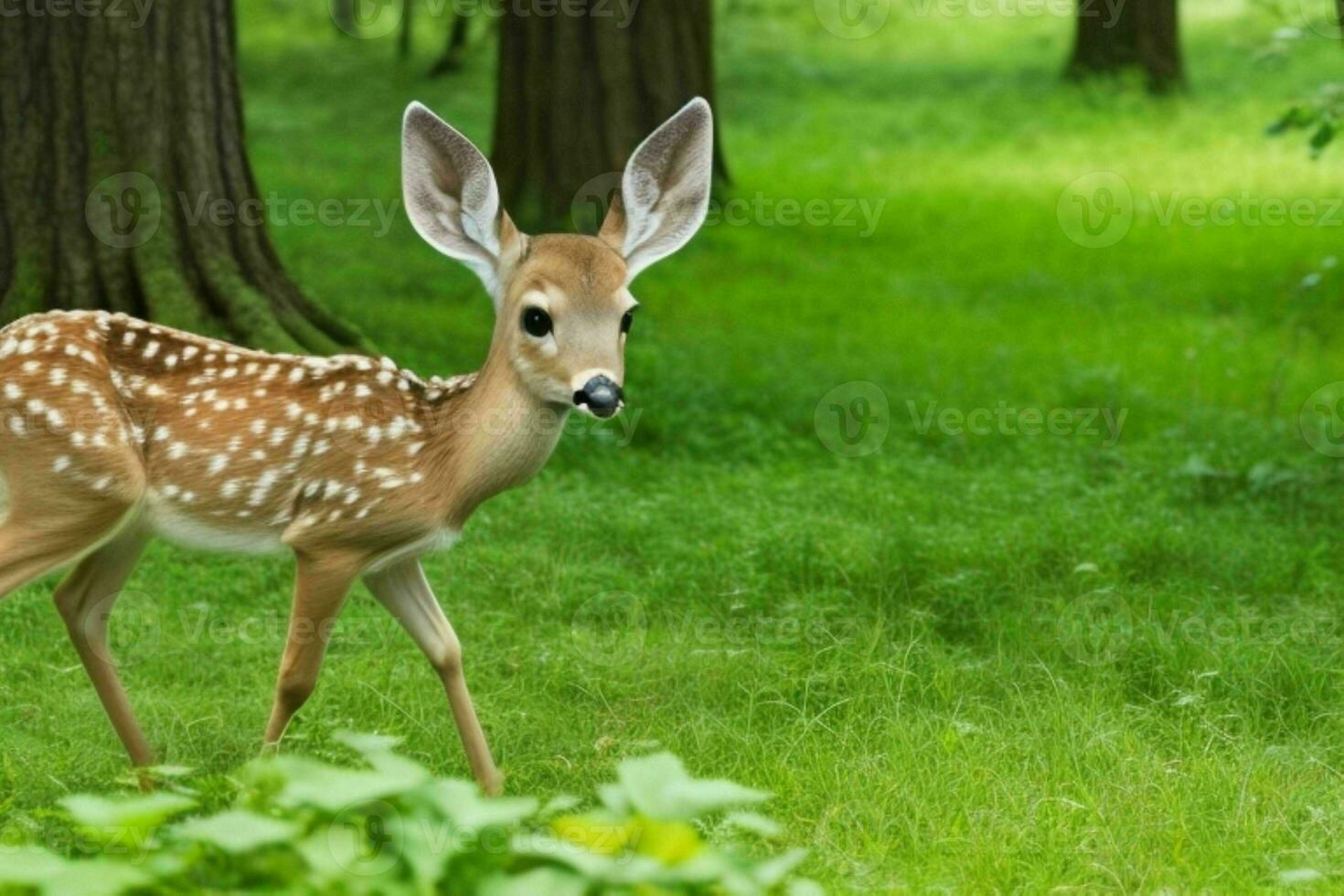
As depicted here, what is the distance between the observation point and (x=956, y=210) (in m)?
14.1

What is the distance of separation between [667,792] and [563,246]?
2024 millimetres

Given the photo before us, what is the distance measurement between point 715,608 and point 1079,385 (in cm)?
342

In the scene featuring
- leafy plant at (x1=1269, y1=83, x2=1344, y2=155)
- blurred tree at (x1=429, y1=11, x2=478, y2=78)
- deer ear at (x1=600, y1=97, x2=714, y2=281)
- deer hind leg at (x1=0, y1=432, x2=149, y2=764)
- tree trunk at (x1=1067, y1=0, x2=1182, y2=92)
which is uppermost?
deer ear at (x1=600, y1=97, x2=714, y2=281)

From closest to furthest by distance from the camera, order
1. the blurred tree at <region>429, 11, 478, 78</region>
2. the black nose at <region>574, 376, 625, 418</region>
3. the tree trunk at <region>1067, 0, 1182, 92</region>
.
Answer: the black nose at <region>574, 376, 625, 418</region> < the blurred tree at <region>429, 11, 478, 78</region> < the tree trunk at <region>1067, 0, 1182, 92</region>

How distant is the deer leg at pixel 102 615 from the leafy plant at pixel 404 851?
67.6 inches

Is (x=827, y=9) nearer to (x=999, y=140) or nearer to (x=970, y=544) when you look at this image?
(x=999, y=140)

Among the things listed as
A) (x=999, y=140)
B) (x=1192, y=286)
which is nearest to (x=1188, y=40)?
(x=999, y=140)

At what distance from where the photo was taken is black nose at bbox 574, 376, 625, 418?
4.59m

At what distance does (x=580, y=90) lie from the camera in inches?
452

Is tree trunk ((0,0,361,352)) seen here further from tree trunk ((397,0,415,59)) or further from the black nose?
tree trunk ((397,0,415,59))

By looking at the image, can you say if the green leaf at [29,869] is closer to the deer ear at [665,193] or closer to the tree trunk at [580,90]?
the deer ear at [665,193]

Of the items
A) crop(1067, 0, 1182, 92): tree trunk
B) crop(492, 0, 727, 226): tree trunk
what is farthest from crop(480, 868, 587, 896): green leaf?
crop(1067, 0, 1182, 92): tree trunk

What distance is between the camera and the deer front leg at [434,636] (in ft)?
17.3

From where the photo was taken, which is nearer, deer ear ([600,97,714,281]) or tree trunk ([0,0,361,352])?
deer ear ([600,97,714,281])
